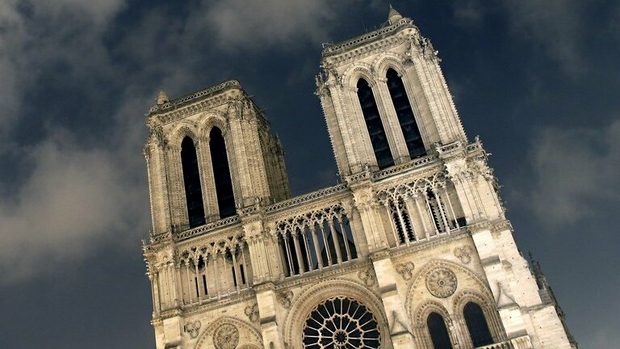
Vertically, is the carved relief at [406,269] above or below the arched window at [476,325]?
above

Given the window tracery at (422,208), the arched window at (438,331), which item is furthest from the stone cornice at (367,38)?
the arched window at (438,331)

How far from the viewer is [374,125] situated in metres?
38.2

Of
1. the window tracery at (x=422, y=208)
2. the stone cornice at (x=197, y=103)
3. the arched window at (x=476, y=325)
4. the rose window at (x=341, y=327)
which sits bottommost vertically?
the arched window at (x=476, y=325)

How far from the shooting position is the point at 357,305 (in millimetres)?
33000

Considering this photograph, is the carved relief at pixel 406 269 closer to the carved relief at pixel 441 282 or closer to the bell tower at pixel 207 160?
the carved relief at pixel 441 282

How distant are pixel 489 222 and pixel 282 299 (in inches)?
476

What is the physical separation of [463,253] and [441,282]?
1942mm

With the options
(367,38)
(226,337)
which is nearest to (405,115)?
(367,38)

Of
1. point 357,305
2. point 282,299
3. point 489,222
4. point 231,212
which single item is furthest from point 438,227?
point 231,212

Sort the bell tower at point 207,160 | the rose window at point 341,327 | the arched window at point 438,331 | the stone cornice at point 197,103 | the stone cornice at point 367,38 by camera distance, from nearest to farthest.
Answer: the arched window at point 438,331
the rose window at point 341,327
the bell tower at point 207,160
the stone cornice at point 367,38
the stone cornice at point 197,103

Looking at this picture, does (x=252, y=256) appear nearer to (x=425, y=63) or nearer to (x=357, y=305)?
(x=357, y=305)

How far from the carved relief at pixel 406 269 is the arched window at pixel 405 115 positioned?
279 inches

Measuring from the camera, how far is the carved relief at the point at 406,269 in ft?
105

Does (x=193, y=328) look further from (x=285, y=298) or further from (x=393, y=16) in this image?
(x=393, y=16)
